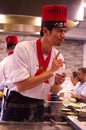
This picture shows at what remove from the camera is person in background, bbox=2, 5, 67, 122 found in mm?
1857

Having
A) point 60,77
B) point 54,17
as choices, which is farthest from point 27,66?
point 54,17

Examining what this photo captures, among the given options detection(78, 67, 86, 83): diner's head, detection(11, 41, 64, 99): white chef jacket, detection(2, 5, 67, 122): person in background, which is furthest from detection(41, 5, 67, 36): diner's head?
detection(78, 67, 86, 83): diner's head

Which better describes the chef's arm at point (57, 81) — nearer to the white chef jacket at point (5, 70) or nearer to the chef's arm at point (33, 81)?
the chef's arm at point (33, 81)

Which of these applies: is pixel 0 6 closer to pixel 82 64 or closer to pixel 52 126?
pixel 52 126

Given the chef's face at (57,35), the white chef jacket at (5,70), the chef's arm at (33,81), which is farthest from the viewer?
the white chef jacket at (5,70)

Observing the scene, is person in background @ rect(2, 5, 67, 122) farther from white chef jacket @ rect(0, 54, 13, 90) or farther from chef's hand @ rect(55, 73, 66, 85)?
white chef jacket @ rect(0, 54, 13, 90)

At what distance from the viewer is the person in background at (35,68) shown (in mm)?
1857

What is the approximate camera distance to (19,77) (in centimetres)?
181

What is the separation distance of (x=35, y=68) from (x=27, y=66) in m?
0.07

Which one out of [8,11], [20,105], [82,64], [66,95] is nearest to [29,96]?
[20,105]

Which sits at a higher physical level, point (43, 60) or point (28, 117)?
point (43, 60)

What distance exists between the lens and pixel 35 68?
1.94m

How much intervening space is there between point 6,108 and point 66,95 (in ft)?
3.72

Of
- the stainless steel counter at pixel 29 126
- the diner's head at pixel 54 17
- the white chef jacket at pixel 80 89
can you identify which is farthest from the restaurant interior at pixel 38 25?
the white chef jacket at pixel 80 89
